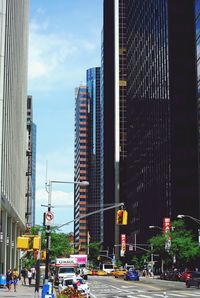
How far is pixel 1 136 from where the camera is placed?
5338 centimetres

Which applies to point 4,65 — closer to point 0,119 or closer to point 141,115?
point 0,119

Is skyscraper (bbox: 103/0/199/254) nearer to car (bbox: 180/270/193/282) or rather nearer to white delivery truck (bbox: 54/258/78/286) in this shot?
car (bbox: 180/270/193/282)

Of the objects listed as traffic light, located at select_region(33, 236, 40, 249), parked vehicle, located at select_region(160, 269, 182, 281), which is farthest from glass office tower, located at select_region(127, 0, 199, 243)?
traffic light, located at select_region(33, 236, 40, 249)

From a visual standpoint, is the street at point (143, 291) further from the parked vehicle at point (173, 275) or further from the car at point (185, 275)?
the parked vehicle at point (173, 275)

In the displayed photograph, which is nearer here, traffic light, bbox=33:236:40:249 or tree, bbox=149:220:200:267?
traffic light, bbox=33:236:40:249

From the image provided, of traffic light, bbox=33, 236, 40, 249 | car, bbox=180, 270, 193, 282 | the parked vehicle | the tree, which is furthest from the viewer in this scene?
the tree

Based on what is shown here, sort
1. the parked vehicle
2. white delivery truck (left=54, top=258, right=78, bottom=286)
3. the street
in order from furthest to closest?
1. the parked vehicle
2. white delivery truck (left=54, top=258, right=78, bottom=286)
3. the street

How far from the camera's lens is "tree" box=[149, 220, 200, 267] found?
95.5 metres

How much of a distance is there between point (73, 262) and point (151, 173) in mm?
74602

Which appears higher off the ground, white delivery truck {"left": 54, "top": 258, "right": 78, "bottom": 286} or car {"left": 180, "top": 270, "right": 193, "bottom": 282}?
white delivery truck {"left": 54, "top": 258, "right": 78, "bottom": 286}

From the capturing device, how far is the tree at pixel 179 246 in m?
95.5

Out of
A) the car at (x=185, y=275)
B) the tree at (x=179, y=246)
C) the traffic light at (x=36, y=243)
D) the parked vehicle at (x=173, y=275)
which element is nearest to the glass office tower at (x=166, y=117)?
the tree at (x=179, y=246)

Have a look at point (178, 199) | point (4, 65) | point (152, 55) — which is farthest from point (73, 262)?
point (152, 55)

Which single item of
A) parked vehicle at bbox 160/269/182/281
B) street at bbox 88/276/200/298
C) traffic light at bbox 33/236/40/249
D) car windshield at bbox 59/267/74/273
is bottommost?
parked vehicle at bbox 160/269/182/281
